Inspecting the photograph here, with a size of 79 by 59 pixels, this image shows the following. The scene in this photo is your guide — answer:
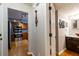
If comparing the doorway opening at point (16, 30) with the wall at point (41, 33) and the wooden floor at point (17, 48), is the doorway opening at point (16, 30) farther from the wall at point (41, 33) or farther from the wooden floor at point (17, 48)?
the wall at point (41, 33)

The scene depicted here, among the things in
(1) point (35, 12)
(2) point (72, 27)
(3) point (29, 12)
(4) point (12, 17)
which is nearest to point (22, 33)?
(4) point (12, 17)

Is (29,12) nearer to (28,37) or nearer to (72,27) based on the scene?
(28,37)

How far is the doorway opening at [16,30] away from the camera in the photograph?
1.60 meters

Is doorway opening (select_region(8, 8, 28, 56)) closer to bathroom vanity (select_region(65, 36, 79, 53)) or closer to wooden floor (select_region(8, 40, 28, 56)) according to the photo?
wooden floor (select_region(8, 40, 28, 56))

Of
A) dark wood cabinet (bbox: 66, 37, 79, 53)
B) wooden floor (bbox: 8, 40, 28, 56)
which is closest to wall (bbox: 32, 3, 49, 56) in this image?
wooden floor (bbox: 8, 40, 28, 56)

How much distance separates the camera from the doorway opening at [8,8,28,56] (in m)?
1.60

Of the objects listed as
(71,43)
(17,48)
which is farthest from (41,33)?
(71,43)

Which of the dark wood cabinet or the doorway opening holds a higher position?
the doorway opening

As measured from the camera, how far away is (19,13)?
1678 mm

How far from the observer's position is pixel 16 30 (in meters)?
1.63

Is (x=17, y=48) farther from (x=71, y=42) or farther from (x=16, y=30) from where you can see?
(x=71, y=42)

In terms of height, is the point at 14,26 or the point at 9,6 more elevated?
the point at 9,6

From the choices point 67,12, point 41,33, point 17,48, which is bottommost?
point 17,48

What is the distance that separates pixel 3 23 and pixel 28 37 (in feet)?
1.69
